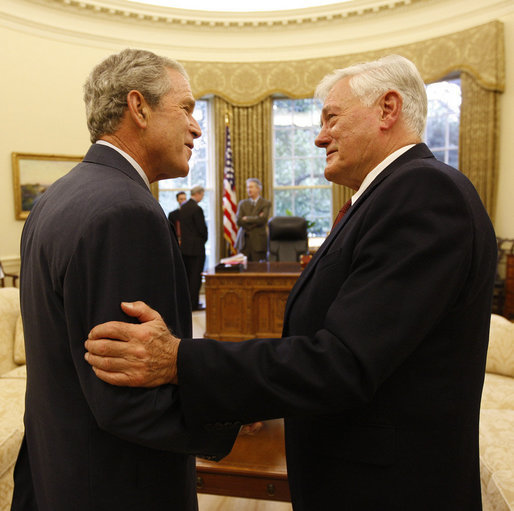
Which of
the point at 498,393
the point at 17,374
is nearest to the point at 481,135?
the point at 498,393

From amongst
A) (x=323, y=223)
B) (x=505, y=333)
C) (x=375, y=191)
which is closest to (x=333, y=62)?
(x=323, y=223)

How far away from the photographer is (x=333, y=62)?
30.1 feet

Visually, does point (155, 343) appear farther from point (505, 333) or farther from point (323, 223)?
point (323, 223)

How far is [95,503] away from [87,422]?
0.18 metres

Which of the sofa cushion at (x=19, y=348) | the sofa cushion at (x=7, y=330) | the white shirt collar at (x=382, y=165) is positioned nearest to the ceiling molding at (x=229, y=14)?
the sofa cushion at (x=7, y=330)

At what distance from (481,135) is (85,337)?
26.5 feet

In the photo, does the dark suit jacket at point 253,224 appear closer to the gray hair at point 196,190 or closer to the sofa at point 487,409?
the gray hair at point 196,190

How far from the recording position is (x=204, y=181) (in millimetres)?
10008

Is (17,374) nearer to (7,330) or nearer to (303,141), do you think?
(7,330)

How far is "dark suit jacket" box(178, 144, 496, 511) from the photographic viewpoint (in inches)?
40.9

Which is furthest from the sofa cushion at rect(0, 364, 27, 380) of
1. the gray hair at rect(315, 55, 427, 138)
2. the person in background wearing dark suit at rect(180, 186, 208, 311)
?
the person in background wearing dark suit at rect(180, 186, 208, 311)

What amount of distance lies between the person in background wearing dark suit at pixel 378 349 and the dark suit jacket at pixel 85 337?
0.19ft

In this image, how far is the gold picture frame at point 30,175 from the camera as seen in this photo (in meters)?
7.84

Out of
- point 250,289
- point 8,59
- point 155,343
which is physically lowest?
point 250,289
